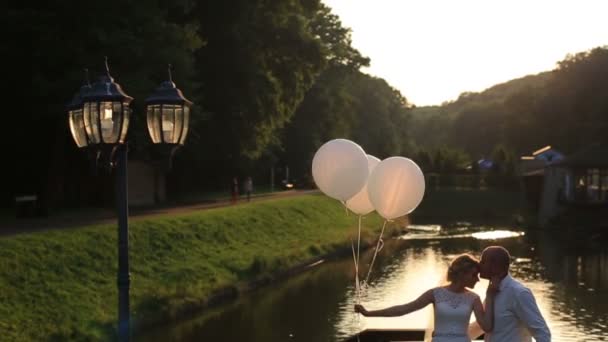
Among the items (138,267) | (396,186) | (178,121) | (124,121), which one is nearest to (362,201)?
(396,186)

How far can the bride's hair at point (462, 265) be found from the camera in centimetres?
662

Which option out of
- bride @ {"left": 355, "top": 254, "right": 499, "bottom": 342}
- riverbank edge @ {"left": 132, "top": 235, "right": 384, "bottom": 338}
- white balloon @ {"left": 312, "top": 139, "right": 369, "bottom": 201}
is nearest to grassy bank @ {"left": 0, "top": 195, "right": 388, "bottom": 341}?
riverbank edge @ {"left": 132, "top": 235, "right": 384, "bottom": 338}

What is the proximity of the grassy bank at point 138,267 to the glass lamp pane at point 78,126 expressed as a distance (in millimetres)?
7406

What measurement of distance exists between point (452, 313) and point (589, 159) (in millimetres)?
47150

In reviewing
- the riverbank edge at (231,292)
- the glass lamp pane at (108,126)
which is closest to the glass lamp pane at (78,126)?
the glass lamp pane at (108,126)

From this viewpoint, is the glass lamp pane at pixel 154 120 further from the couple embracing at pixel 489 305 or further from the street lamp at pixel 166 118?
the couple embracing at pixel 489 305

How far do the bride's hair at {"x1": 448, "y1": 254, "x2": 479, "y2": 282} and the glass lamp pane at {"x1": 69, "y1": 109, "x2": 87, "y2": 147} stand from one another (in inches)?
199

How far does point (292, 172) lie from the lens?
228 feet

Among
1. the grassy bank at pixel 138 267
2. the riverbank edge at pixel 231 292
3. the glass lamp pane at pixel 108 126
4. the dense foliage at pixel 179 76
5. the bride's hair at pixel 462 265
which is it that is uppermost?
the dense foliage at pixel 179 76

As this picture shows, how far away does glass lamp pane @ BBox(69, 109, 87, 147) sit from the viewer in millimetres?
10037

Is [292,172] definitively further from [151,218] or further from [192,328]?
[192,328]

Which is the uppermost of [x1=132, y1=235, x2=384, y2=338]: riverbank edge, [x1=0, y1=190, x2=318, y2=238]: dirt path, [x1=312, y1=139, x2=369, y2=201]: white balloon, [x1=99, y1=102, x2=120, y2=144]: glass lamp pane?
[x1=99, y1=102, x2=120, y2=144]: glass lamp pane

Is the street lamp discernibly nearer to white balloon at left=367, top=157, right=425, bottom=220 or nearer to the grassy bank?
white balloon at left=367, top=157, right=425, bottom=220

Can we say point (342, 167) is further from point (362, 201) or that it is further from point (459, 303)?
point (459, 303)
